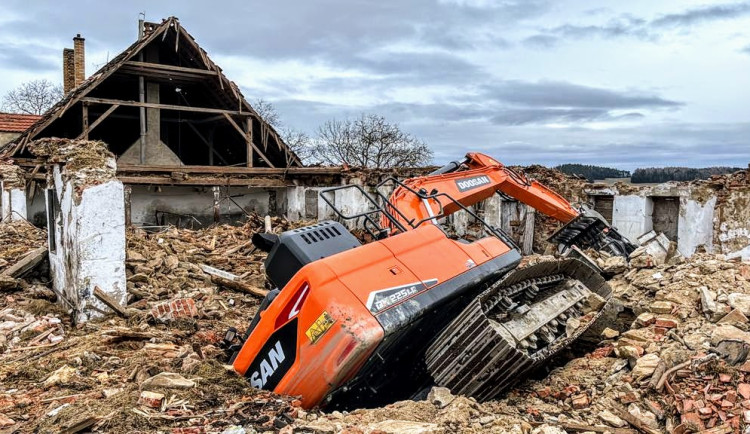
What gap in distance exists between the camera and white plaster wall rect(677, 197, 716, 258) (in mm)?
13672

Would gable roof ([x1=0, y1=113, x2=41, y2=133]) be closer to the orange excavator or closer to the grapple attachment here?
the orange excavator

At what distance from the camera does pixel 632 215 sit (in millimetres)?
15617

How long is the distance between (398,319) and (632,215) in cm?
1334

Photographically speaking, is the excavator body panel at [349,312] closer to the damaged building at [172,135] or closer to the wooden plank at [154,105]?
the damaged building at [172,135]

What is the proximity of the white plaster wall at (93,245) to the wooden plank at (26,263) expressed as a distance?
4.43ft

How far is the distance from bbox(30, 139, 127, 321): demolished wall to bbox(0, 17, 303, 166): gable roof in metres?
7.83

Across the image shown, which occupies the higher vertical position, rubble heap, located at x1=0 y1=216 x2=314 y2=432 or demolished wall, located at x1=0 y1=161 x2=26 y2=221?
demolished wall, located at x1=0 y1=161 x2=26 y2=221

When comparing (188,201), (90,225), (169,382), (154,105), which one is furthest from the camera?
(188,201)

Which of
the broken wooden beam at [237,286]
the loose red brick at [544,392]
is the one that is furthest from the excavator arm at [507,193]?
the loose red brick at [544,392]

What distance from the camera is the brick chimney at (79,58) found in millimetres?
20483

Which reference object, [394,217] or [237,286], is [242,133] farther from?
[394,217]

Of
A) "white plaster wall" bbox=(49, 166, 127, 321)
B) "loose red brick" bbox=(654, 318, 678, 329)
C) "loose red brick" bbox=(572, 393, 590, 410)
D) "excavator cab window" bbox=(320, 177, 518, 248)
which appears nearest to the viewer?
"loose red brick" bbox=(572, 393, 590, 410)

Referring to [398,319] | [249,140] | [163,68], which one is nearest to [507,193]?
[398,319]

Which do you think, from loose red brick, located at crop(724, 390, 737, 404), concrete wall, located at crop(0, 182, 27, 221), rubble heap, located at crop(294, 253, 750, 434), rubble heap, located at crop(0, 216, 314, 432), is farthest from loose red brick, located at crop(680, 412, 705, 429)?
concrete wall, located at crop(0, 182, 27, 221)
